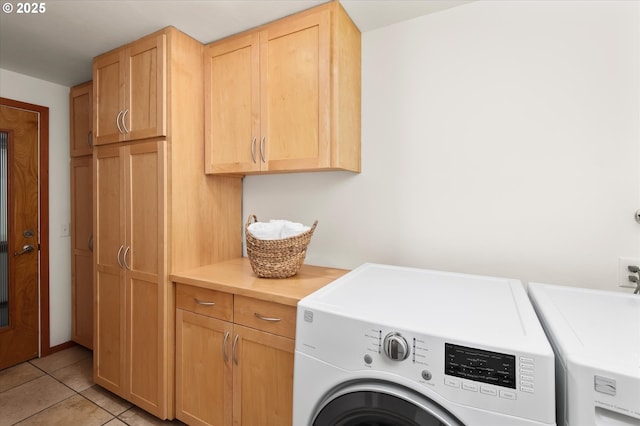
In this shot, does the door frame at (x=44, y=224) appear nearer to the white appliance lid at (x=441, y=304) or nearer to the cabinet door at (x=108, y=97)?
the cabinet door at (x=108, y=97)

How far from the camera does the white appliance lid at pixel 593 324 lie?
0.73m

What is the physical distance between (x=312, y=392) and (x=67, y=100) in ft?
10.3

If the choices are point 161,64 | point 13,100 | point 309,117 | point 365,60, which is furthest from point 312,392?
point 13,100

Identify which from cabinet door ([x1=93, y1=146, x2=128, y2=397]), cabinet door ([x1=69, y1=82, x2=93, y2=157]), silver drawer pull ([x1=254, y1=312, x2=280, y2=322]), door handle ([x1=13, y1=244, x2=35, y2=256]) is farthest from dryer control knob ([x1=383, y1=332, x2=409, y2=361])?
door handle ([x1=13, y1=244, x2=35, y2=256])

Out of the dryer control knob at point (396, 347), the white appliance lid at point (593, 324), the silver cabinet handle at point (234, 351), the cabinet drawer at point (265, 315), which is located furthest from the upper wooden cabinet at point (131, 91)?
the white appliance lid at point (593, 324)

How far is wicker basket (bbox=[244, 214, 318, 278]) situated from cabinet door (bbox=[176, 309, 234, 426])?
318 mm

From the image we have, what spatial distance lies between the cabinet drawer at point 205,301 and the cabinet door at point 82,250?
140 centimetres

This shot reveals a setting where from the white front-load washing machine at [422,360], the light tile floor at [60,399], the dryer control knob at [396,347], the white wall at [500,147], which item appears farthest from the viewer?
the light tile floor at [60,399]

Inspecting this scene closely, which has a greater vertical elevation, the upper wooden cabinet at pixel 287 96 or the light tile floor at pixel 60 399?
the upper wooden cabinet at pixel 287 96

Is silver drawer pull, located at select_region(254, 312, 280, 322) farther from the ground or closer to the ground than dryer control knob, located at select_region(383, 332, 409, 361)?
closer to the ground

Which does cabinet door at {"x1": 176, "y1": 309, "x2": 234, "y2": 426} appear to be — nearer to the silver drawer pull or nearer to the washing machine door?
the silver drawer pull

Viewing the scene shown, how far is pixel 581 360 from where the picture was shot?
72 centimetres

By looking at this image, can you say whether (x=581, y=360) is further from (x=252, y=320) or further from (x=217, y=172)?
(x=217, y=172)

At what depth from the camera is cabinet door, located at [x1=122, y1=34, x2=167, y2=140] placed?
1.74 metres
